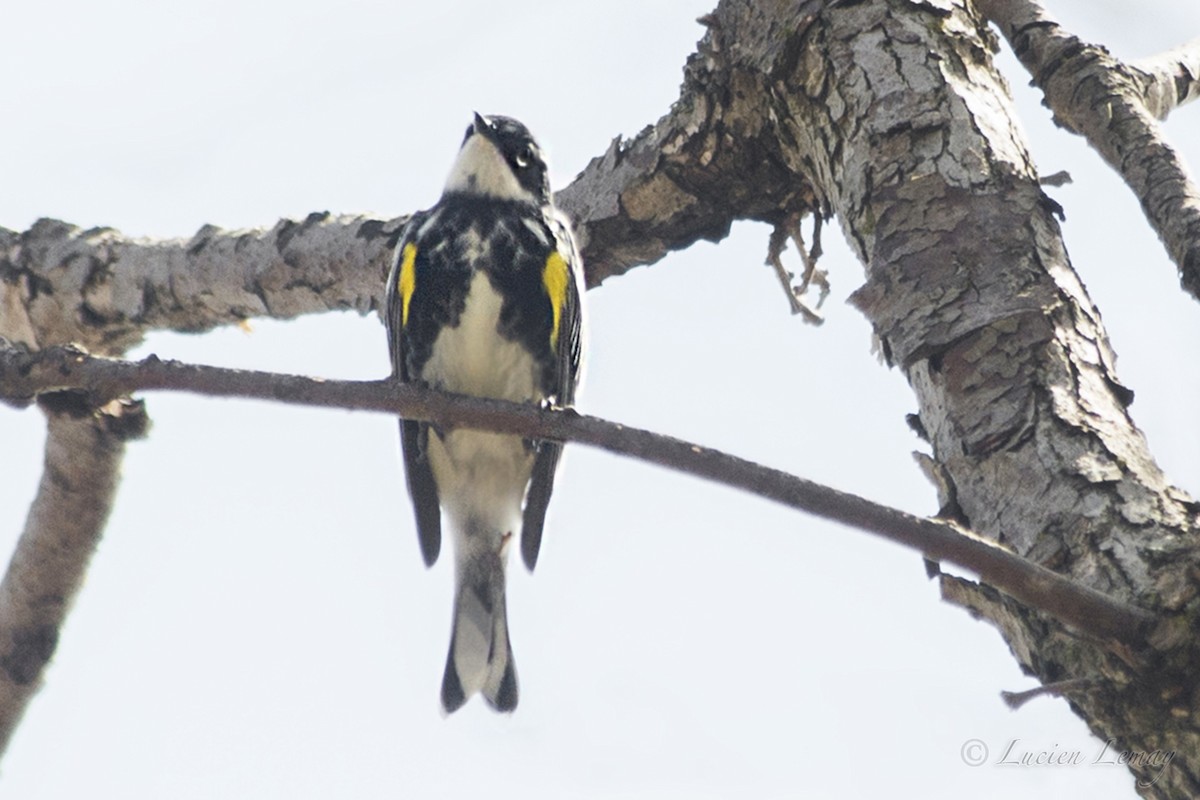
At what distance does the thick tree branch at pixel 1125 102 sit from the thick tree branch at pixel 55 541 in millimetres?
2084

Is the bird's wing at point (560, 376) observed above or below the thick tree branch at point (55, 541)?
above

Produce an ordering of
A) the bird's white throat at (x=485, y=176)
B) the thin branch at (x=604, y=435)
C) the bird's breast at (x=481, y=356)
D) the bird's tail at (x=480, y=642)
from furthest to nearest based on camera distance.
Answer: the bird's white throat at (x=485, y=176), the bird's tail at (x=480, y=642), the bird's breast at (x=481, y=356), the thin branch at (x=604, y=435)

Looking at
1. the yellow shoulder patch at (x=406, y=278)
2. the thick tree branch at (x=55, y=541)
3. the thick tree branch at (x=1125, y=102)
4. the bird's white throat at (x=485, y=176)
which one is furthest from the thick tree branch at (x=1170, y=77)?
the thick tree branch at (x=55, y=541)

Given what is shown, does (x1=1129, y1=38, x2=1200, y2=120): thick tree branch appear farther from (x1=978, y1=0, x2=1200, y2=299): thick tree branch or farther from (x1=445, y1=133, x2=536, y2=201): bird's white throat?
(x1=445, y1=133, x2=536, y2=201): bird's white throat

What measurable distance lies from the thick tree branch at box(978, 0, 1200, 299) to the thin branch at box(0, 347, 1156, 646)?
2.14 feet

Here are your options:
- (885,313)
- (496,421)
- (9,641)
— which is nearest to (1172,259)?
(885,313)

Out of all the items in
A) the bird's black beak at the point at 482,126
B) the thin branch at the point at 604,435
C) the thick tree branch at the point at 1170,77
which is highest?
the bird's black beak at the point at 482,126

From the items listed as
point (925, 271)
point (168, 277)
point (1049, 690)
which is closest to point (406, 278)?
point (168, 277)

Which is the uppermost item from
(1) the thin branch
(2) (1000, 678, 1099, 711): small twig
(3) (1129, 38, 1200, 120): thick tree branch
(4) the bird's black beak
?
(4) the bird's black beak

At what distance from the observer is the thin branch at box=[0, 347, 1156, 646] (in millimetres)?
1780

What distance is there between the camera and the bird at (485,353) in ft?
12.0

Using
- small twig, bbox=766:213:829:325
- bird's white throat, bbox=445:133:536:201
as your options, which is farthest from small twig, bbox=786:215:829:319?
bird's white throat, bbox=445:133:536:201

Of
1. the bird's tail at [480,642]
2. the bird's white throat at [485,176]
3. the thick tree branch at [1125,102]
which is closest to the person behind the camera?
the thick tree branch at [1125,102]

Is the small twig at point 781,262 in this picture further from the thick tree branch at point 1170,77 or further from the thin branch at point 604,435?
the thin branch at point 604,435
